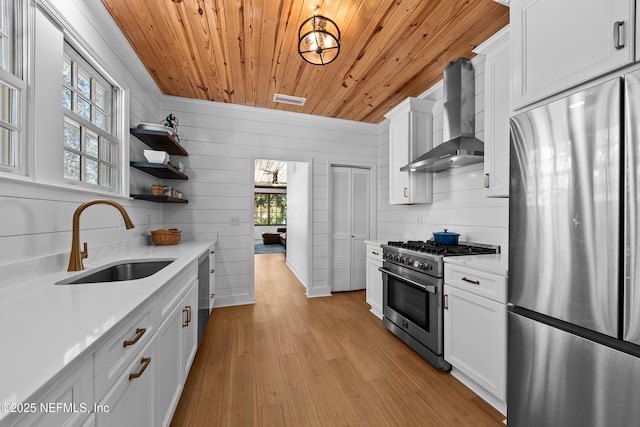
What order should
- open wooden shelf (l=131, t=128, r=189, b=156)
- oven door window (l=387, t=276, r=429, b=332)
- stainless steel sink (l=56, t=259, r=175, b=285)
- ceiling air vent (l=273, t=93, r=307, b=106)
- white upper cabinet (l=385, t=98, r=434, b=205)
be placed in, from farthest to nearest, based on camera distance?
1. ceiling air vent (l=273, t=93, r=307, b=106)
2. white upper cabinet (l=385, t=98, r=434, b=205)
3. open wooden shelf (l=131, t=128, r=189, b=156)
4. oven door window (l=387, t=276, r=429, b=332)
5. stainless steel sink (l=56, t=259, r=175, b=285)

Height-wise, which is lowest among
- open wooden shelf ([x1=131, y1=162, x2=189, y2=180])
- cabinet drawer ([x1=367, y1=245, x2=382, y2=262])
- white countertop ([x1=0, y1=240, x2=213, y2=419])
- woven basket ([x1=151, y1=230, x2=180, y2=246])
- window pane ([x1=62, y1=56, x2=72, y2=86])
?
cabinet drawer ([x1=367, y1=245, x2=382, y2=262])

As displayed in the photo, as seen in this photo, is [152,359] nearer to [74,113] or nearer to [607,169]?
[74,113]

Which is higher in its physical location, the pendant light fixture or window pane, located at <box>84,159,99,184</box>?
the pendant light fixture

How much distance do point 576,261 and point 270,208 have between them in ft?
36.2

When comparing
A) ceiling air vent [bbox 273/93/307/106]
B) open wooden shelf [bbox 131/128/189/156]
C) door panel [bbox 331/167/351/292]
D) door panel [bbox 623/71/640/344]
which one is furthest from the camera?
door panel [bbox 331/167/351/292]

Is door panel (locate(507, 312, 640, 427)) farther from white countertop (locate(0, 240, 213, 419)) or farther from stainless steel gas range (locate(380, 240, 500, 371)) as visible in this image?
white countertop (locate(0, 240, 213, 419))

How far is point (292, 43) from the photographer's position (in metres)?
2.28

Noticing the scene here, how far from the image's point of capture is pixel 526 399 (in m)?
1.38

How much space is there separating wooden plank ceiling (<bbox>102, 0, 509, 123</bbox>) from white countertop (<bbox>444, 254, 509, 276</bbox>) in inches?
72.2

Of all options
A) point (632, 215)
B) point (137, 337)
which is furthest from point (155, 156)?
point (632, 215)

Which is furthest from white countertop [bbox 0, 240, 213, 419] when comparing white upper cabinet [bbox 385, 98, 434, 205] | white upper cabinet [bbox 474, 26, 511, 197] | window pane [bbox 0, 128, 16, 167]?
white upper cabinet [bbox 385, 98, 434, 205]

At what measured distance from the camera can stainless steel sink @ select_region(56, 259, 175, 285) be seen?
1.51m

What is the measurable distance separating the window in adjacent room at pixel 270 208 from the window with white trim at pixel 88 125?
361 inches

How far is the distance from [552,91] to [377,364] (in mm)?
2224
